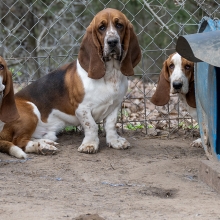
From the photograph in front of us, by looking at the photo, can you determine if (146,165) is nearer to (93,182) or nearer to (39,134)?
(93,182)

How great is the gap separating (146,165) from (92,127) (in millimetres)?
822

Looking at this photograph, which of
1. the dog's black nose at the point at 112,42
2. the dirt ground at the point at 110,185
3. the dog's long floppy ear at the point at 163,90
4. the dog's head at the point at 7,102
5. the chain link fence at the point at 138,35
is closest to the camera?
the dirt ground at the point at 110,185

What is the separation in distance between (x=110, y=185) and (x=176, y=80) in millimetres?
1576

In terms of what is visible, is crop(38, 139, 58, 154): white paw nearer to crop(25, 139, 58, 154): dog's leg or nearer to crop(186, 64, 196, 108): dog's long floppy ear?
crop(25, 139, 58, 154): dog's leg

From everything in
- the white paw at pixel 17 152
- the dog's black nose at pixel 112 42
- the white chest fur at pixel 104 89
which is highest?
the dog's black nose at pixel 112 42

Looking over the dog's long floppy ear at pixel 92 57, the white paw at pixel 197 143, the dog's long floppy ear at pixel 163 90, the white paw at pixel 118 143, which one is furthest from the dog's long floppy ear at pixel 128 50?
the white paw at pixel 197 143

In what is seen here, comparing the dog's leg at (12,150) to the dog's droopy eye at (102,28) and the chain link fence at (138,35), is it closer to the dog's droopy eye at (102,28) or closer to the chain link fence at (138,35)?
the chain link fence at (138,35)

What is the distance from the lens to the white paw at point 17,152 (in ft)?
17.3

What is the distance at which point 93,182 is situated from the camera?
450 centimetres

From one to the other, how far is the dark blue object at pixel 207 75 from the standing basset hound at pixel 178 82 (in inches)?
16.6

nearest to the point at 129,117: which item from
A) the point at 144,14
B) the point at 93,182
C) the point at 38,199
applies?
the point at 93,182

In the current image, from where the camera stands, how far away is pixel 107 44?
5410 millimetres

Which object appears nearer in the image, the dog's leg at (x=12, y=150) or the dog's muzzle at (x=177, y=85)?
the dog's leg at (x=12, y=150)

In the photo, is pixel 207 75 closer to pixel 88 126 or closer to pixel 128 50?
pixel 128 50
